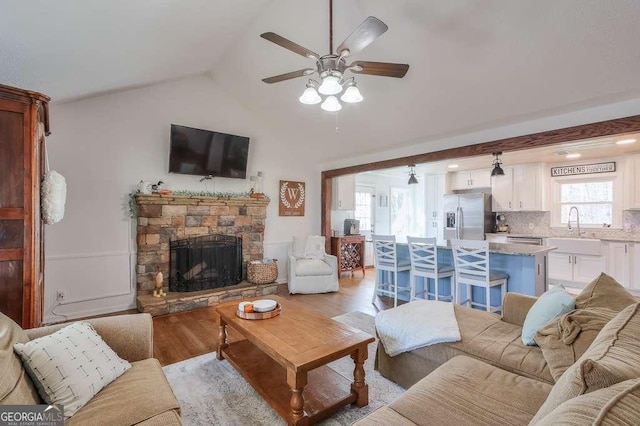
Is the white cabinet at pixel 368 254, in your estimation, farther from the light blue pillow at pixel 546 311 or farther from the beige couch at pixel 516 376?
the light blue pillow at pixel 546 311

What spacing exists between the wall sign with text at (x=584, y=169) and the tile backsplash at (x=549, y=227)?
2.43 ft

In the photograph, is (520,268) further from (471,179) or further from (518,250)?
(471,179)

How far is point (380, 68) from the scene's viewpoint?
2.38 m

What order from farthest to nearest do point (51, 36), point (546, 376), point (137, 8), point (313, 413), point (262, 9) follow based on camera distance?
1. point (262, 9)
2. point (137, 8)
3. point (51, 36)
4. point (313, 413)
5. point (546, 376)

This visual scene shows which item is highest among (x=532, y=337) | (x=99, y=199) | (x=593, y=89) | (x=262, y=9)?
(x=262, y=9)

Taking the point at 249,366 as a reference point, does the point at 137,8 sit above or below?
above

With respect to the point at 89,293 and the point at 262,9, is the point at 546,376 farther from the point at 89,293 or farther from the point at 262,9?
the point at 89,293

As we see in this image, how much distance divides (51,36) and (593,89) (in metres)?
4.35

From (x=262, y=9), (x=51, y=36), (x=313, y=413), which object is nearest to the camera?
(x=313, y=413)

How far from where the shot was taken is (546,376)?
1641 millimetres

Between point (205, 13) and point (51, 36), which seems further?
point (205, 13)

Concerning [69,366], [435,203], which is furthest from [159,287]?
[435,203]

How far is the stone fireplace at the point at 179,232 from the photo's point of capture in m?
4.15

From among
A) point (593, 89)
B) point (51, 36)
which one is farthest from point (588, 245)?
point (51, 36)
